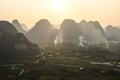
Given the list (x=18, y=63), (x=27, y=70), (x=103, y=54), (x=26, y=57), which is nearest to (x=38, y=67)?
(x=27, y=70)

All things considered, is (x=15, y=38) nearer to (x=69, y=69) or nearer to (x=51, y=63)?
(x=51, y=63)

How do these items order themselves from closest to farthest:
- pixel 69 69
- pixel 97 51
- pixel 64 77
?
pixel 64 77 < pixel 69 69 < pixel 97 51

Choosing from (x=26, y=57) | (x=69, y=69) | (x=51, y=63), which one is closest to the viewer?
(x=69, y=69)

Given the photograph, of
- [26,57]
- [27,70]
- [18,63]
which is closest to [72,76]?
[27,70]

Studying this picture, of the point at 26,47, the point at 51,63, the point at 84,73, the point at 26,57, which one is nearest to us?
the point at 84,73

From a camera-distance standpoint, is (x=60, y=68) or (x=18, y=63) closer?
(x=60, y=68)

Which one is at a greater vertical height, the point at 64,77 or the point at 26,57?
the point at 26,57

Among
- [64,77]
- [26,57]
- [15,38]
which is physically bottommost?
[64,77]

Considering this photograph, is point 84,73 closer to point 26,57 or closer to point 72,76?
point 72,76

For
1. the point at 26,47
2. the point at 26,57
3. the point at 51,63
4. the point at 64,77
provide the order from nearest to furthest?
the point at 64,77, the point at 51,63, the point at 26,57, the point at 26,47
